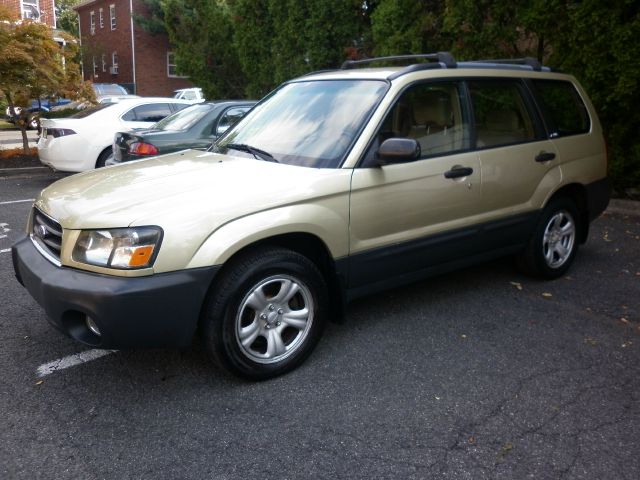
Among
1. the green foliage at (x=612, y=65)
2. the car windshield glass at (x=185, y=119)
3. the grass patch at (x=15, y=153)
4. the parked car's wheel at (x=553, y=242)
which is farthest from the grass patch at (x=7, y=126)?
the parked car's wheel at (x=553, y=242)

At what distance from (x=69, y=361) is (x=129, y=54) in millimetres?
36172

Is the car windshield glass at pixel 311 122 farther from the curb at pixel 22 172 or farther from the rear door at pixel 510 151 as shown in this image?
the curb at pixel 22 172

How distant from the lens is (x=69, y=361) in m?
3.71

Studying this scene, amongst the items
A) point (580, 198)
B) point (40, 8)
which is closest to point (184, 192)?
point (580, 198)

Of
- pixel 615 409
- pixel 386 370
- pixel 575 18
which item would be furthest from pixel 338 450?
pixel 575 18

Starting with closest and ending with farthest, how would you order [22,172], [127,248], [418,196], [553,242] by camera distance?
[127,248] < [418,196] < [553,242] < [22,172]

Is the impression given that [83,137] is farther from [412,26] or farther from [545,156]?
[545,156]

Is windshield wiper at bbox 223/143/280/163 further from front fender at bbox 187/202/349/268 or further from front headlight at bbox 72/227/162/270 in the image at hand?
front headlight at bbox 72/227/162/270

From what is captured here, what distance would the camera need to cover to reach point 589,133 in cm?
540

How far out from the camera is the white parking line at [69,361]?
141 inches

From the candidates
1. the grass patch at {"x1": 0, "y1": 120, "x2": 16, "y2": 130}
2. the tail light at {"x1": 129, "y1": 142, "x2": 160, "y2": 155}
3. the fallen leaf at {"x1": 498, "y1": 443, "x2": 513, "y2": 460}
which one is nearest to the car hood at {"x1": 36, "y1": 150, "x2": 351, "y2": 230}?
the fallen leaf at {"x1": 498, "y1": 443, "x2": 513, "y2": 460}

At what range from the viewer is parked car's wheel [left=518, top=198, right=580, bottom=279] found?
504cm

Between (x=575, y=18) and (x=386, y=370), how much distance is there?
602cm

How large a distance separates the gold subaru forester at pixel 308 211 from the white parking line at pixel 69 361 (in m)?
0.58
